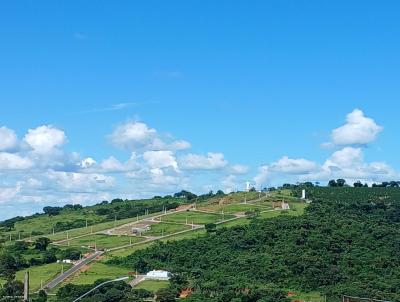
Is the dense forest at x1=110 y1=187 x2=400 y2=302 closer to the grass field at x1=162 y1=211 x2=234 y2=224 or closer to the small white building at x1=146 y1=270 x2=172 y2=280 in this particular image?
the small white building at x1=146 y1=270 x2=172 y2=280

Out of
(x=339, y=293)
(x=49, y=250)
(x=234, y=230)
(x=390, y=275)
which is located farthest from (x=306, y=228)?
(x=49, y=250)

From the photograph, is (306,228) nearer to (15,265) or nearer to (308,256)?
(308,256)

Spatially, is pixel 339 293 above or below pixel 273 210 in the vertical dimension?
below

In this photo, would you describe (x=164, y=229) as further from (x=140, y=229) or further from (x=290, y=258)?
(x=290, y=258)

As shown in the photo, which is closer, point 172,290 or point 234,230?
point 172,290

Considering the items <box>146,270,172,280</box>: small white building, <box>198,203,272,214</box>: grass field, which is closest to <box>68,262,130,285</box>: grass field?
<box>146,270,172,280</box>: small white building
